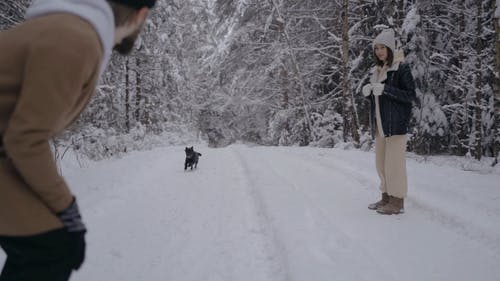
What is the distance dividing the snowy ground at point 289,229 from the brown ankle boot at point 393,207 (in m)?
0.09

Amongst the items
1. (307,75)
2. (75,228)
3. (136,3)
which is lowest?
(75,228)

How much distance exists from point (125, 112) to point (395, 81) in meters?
20.1

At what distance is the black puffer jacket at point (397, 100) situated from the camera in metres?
5.12

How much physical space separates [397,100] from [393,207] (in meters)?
1.38

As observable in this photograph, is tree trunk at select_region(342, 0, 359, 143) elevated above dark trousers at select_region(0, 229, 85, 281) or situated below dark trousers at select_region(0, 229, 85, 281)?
above

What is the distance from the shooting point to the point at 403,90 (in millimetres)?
5164

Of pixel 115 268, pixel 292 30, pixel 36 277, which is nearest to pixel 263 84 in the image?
pixel 292 30

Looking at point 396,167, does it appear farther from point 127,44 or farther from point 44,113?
point 44,113

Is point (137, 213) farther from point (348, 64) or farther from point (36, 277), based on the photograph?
point (348, 64)

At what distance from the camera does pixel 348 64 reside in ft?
52.5

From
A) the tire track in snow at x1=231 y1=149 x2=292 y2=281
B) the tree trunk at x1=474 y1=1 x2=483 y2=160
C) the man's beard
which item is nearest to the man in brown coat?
the man's beard

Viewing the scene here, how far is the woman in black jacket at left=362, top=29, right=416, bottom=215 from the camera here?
5.14 meters

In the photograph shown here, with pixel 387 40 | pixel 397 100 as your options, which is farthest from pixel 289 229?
pixel 387 40

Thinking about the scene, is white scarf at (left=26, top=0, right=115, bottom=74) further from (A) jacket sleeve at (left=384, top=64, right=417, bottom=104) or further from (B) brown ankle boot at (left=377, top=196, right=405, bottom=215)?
(B) brown ankle boot at (left=377, top=196, right=405, bottom=215)
